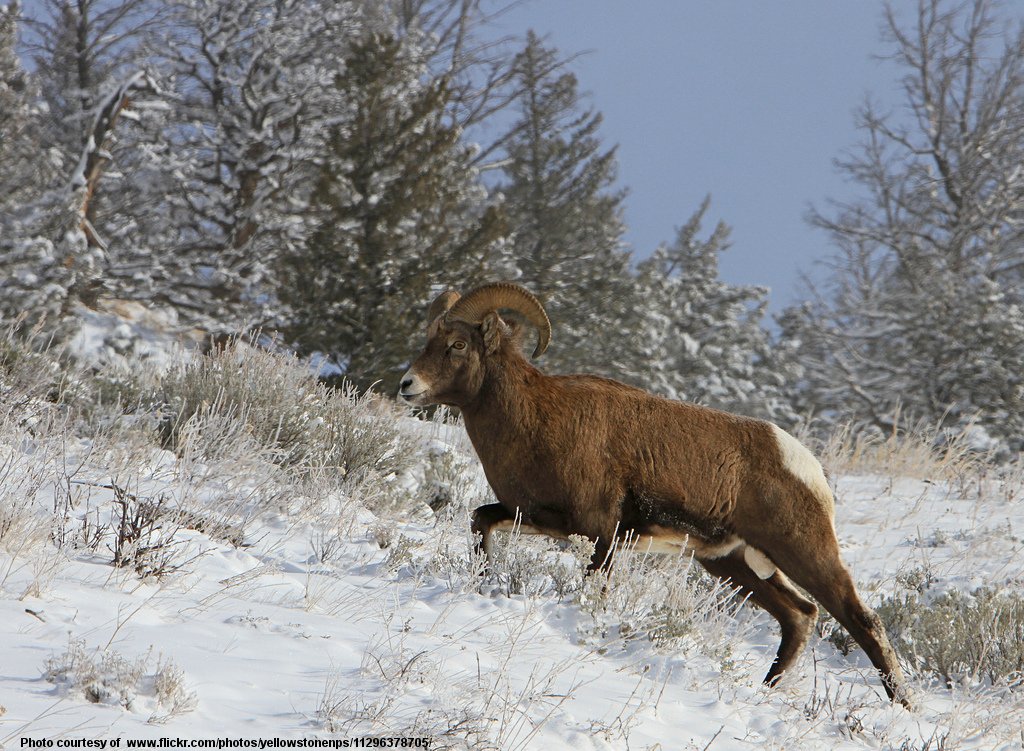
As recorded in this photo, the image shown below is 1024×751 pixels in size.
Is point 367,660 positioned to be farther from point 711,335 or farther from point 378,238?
point 711,335

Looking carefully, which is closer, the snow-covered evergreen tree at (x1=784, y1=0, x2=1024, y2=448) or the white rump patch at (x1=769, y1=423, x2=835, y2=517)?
the white rump patch at (x1=769, y1=423, x2=835, y2=517)

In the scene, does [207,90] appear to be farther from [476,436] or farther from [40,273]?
[476,436]

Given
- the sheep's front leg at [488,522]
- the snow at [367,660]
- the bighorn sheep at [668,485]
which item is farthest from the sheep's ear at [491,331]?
the snow at [367,660]

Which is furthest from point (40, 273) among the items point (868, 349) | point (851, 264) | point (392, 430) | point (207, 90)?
point (851, 264)

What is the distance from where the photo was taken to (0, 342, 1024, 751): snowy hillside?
283 centimetres

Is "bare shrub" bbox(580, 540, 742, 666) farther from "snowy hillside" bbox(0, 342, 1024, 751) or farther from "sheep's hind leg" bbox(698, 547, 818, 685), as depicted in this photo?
"sheep's hind leg" bbox(698, 547, 818, 685)

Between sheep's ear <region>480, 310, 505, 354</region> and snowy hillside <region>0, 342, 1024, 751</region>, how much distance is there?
1191 mm

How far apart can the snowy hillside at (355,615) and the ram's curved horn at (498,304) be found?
1.32m

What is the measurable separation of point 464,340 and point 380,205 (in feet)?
35.6

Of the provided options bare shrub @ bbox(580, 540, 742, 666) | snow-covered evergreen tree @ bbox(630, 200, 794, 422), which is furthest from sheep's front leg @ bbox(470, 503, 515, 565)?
snow-covered evergreen tree @ bbox(630, 200, 794, 422)

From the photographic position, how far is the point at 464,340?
5512 mm

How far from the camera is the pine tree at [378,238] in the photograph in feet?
48.9

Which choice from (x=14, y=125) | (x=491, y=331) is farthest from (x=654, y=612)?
(x=14, y=125)

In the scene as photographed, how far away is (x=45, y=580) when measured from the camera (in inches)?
134
